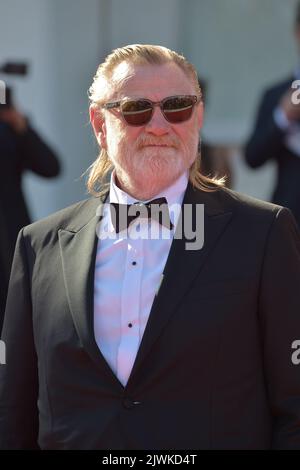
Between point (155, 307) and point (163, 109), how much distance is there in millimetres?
530

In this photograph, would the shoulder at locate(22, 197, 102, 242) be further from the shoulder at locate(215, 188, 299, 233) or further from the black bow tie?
the shoulder at locate(215, 188, 299, 233)

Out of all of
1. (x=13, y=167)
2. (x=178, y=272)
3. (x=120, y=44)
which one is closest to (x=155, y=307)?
(x=178, y=272)

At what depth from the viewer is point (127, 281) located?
261 cm

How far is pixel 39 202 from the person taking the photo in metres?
7.32

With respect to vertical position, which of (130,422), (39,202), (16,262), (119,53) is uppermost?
Result: (119,53)

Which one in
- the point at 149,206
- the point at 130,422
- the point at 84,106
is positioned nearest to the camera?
the point at 130,422

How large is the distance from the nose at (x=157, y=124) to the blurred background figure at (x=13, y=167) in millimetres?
1725

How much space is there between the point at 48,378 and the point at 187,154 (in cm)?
70

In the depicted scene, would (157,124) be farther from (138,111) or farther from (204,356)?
(204,356)

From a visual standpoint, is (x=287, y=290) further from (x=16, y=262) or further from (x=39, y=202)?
(x=39, y=202)

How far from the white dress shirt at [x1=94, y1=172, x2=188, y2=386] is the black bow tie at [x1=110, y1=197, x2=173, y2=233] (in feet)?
0.05

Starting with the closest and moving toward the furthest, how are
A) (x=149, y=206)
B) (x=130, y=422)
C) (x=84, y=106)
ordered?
(x=130, y=422), (x=149, y=206), (x=84, y=106)

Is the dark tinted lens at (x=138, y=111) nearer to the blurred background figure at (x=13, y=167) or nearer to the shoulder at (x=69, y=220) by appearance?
the shoulder at (x=69, y=220)
